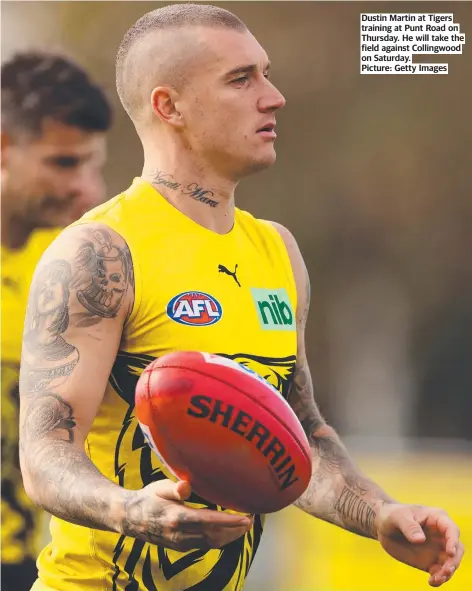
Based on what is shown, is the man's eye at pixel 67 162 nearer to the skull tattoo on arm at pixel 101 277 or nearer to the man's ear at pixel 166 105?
the man's ear at pixel 166 105

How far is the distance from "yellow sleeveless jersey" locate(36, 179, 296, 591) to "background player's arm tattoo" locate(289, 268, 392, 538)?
0.26 meters

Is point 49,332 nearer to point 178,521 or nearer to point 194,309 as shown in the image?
point 194,309

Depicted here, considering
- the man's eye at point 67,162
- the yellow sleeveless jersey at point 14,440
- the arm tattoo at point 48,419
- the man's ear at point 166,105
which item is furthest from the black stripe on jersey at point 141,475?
the man's eye at point 67,162

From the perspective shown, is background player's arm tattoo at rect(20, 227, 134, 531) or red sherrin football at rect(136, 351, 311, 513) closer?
red sherrin football at rect(136, 351, 311, 513)

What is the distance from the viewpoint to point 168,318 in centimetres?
254

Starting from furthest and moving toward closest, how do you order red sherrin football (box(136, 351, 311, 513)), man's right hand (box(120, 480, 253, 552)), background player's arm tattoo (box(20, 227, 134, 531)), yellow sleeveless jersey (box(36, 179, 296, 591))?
yellow sleeveless jersey (box(36, 179, 296, 591)) < background player's arm tattoo (box(20, 227, 134, 531)) < red sherrin football (box(136, 351, 311, 513)) < man's right hand (box(120, 480, 253, 552))

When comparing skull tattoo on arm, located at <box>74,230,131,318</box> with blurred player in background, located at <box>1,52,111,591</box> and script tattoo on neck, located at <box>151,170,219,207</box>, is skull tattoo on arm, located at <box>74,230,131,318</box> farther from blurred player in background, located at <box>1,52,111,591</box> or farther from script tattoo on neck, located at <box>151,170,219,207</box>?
blurred player in background, located at <box>1,52,111,591</box>

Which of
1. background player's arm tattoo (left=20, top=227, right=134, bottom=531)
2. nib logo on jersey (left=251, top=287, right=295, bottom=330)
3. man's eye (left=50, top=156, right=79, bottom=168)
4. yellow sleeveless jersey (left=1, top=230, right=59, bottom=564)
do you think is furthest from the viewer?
man's eye (left=50, top=156, right=79, bottom=168)

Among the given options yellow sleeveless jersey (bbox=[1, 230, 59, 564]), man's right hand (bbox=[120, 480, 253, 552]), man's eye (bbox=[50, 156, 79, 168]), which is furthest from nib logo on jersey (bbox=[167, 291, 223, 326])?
man's eye (bbox=[50, 156, 79, 168])

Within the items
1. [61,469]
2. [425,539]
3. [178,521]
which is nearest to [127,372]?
[61,469]

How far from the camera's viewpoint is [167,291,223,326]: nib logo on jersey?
2.55 m

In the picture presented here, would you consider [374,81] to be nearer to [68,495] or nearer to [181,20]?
[181,20]

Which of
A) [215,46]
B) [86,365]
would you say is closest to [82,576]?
[86,365]

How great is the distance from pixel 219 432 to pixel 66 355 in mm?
500
